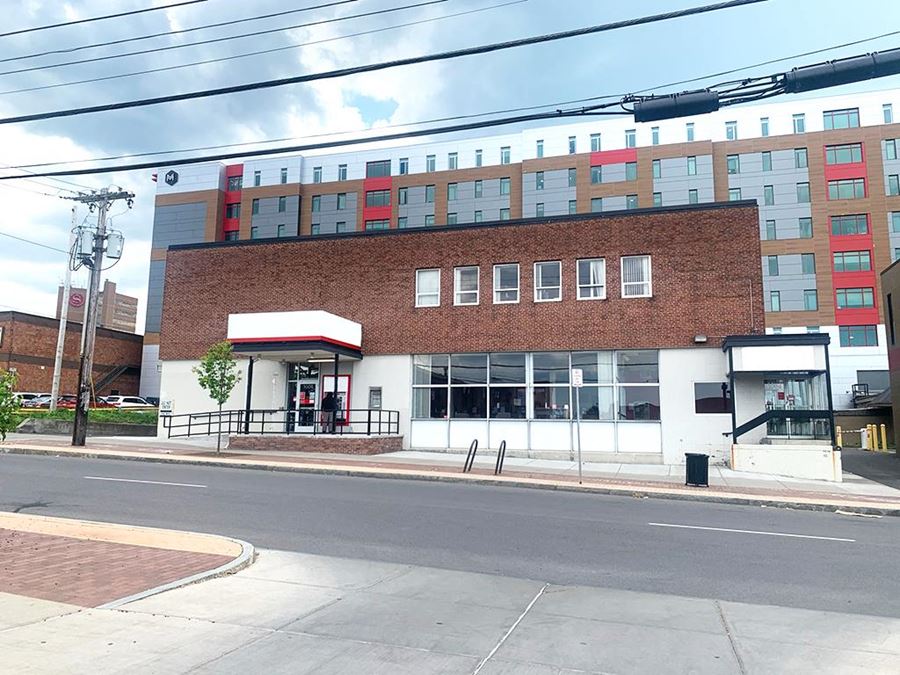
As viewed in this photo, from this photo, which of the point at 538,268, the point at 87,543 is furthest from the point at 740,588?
the point at 538,268

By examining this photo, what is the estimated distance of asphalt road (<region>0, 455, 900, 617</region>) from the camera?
783cm

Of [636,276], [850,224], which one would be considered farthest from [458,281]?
[850,224]

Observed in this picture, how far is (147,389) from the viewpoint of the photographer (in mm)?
61812

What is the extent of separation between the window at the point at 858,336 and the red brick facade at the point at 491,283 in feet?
113

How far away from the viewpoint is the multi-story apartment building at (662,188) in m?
52.1

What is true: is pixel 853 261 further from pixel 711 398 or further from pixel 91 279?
pixel 91 279

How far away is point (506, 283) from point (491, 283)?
552 mm

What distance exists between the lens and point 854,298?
52.0m

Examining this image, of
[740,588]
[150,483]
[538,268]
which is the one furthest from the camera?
[538,268]

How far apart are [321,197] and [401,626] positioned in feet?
210

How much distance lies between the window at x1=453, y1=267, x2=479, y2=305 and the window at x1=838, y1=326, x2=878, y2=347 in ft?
126

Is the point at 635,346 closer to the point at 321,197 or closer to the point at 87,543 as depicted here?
the point at 87,543

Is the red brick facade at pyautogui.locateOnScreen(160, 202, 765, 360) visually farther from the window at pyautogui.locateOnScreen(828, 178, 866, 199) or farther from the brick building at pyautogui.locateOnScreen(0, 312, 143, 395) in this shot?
the window at pyautogui.locateOnScreen(828, 178, 866, 199)

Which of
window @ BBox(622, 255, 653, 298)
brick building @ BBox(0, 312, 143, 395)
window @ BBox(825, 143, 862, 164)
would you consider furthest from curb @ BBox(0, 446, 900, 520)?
window @ BBox(825, 143, 862, 164)
